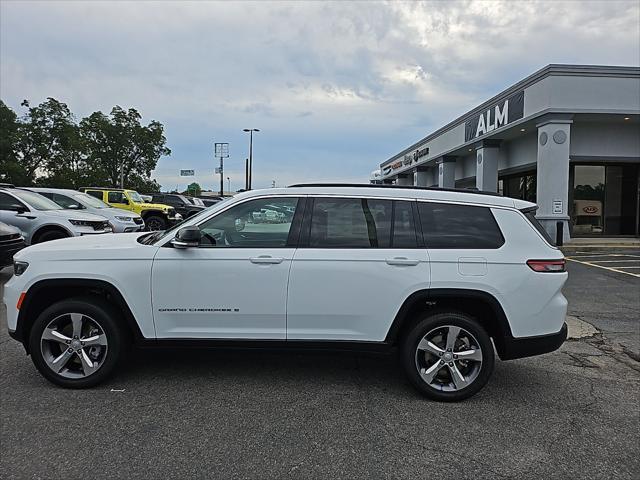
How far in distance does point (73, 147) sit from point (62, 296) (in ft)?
150

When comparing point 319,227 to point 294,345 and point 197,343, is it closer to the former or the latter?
point 294,345

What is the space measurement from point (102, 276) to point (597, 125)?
20.0 metres

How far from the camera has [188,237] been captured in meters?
3.92

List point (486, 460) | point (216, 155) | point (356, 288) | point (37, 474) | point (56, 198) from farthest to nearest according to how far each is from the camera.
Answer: point (216, 155) < point (56, 198) < point (356, 288) < point (486, 460) < point (37, 474)

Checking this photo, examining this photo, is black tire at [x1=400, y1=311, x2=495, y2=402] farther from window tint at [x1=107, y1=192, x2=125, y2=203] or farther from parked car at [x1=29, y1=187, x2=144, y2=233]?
window tint at [x1=107, y1=192, x2=125, y2=203]

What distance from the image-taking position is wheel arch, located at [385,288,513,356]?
3.94 metres

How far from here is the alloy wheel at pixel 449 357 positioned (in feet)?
13.1

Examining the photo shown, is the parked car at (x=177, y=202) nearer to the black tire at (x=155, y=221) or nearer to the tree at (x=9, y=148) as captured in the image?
the black tire at (x=155, y=221)

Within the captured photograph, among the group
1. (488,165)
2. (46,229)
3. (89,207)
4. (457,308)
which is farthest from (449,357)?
(488,165)

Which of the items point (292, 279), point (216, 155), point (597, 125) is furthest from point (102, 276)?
point (216, 155)

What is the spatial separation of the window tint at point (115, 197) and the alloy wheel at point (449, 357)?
1913cm

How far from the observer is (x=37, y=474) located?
2.90 m

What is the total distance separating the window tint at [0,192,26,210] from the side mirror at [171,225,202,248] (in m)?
9.14

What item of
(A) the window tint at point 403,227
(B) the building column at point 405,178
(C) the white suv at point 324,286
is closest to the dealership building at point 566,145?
(B) the building column at point 405,178
